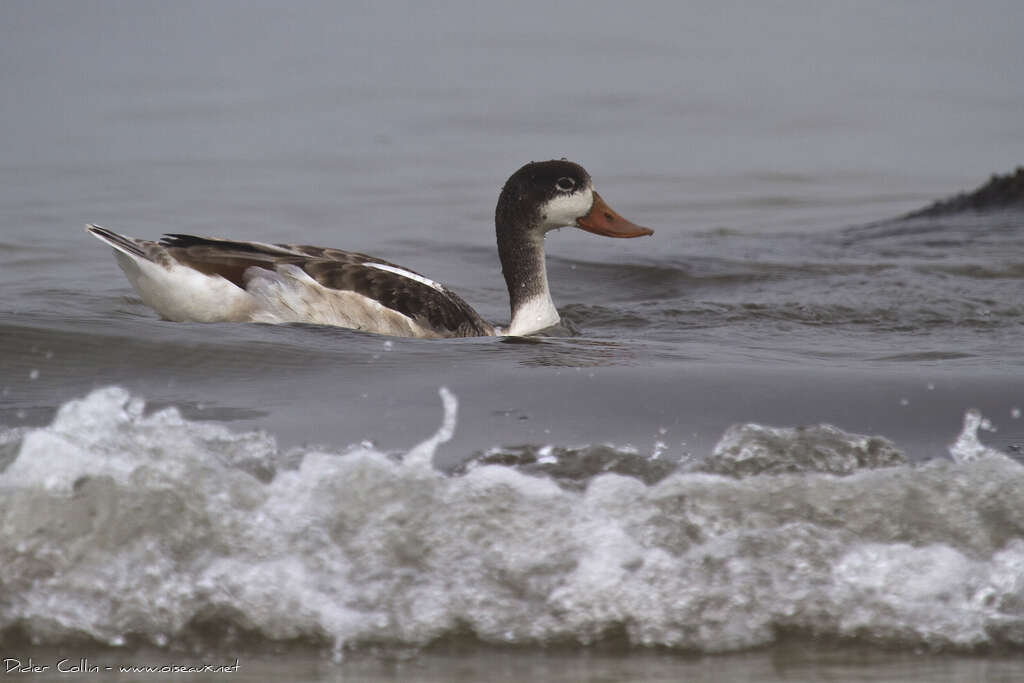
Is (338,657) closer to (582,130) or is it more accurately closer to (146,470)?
(146,470)

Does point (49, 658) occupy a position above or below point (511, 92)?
below

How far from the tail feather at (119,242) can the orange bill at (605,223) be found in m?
2.35

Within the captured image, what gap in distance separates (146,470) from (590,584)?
50.9 inches

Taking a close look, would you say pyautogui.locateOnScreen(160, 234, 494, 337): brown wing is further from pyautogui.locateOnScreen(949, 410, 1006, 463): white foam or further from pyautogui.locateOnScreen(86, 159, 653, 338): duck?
pyautogui.locateOnScreen(949, 410, 1006, 463): white foam

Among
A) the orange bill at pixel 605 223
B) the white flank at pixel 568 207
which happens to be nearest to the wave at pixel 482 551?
the white flank at pixel 568 207

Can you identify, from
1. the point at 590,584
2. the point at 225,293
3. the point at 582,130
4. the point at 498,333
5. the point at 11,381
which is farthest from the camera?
the point at 582,130

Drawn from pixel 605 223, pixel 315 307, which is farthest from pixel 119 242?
pixel 605 223

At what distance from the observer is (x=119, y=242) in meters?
7.37

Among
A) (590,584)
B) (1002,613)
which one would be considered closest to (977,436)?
(1002,613)

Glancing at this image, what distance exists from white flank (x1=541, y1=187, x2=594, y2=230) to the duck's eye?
33 millimetres

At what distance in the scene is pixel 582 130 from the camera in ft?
59.3

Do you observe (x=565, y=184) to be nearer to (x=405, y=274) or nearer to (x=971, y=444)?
(x=405, y=274)

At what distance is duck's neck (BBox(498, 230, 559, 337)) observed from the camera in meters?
8.10

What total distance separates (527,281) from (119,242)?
2.17 meters
